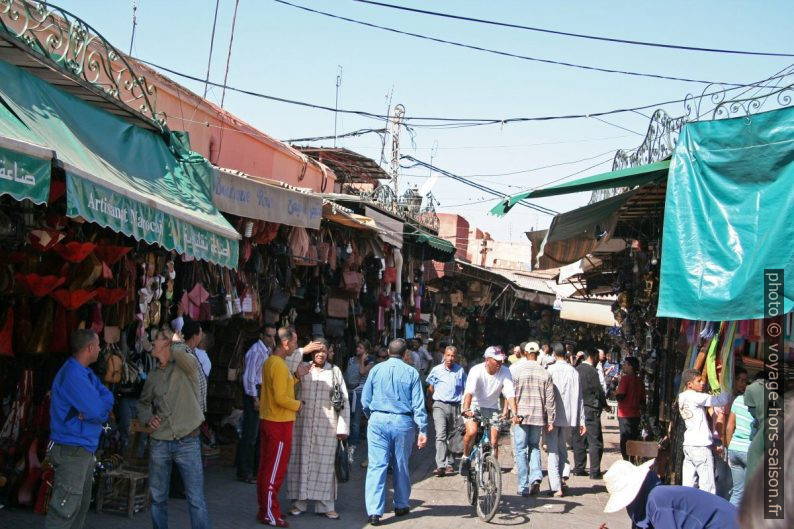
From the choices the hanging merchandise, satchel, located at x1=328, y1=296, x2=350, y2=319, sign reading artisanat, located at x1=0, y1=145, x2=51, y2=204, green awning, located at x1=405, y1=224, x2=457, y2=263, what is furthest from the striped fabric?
green awning, located at x1=405, y1=224, x2=457, y2=263

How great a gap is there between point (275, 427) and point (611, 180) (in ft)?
14.1

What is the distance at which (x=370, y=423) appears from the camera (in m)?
9.70

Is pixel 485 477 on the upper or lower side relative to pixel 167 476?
lower

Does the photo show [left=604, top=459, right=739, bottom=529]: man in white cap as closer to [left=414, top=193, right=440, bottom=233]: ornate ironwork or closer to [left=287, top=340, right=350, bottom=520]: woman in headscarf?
[left=287, top=340, right=350, bottom=520]: woman in headscarf

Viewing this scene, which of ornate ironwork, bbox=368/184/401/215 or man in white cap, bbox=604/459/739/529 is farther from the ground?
ornate ironwork, bbox=368/184/401/215

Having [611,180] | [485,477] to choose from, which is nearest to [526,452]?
[485,477]

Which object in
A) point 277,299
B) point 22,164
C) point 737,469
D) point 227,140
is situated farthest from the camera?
point 227,140

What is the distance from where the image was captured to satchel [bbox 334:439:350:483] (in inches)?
433

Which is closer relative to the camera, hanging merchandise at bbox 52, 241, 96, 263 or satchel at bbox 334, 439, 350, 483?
hanging merchandise at bbox 52, 241, 96, 263

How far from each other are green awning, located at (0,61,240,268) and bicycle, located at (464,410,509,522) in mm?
3616

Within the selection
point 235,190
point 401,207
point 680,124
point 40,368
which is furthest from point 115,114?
point 401,207

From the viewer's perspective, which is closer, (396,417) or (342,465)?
(396,417)

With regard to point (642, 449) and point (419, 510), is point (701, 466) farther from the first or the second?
point (419, 510)

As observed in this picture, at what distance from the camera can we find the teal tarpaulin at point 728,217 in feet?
25.5
